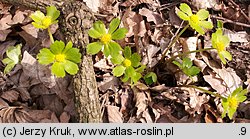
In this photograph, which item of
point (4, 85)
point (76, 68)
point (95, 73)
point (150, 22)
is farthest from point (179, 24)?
point (4, 85)

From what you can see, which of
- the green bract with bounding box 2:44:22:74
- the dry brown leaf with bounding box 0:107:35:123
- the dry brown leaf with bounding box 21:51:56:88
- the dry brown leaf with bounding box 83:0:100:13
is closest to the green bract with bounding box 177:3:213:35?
the dry brown leaf with bounding box 83:0:100:13

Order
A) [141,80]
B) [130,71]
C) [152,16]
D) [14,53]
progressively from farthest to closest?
[152,16] < [141,80] < [14,53] < [130,71]

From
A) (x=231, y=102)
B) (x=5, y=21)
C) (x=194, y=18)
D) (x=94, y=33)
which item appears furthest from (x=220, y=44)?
(x=5, y=21)

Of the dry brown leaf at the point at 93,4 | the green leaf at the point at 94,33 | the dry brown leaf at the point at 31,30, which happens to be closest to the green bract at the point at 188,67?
the green leaf at the point at 94,33

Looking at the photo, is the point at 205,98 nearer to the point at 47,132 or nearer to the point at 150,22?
the point at 150,22

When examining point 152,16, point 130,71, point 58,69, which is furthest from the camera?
point 152,16

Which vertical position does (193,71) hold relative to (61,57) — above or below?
below

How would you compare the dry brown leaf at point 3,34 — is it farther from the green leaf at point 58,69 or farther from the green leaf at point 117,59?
the green leaf at point 117,59

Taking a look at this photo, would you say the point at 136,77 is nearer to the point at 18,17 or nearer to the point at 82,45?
the point at 82,45
